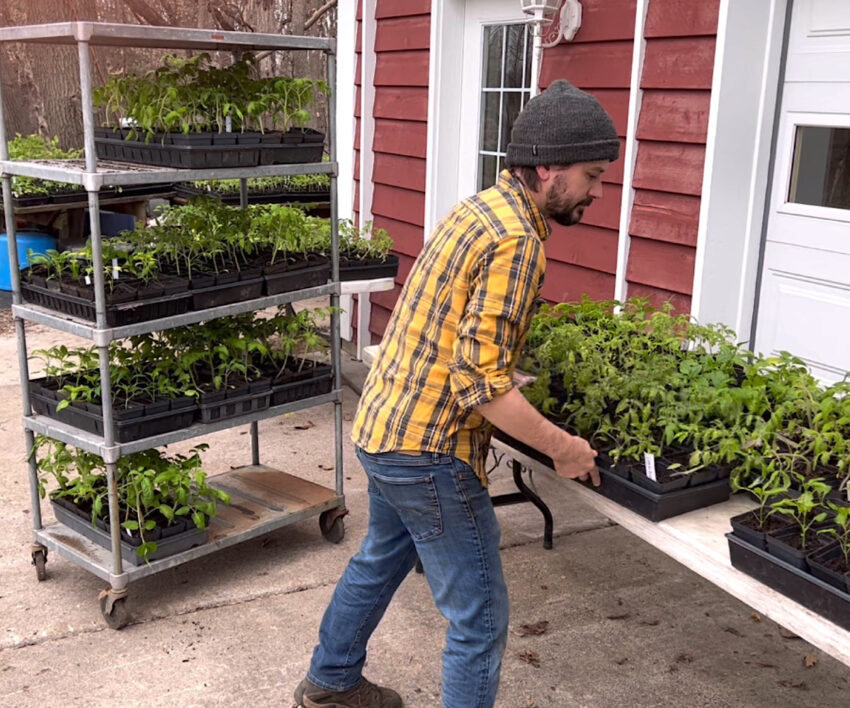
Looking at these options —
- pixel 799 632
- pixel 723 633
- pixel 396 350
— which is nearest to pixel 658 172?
pixel 723 633

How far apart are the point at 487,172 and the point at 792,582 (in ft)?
14.4

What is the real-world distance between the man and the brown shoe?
0.55 m

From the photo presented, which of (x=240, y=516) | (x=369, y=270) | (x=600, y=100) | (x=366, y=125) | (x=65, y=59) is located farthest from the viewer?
(x=65, y=59)

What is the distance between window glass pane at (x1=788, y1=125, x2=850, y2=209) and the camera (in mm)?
3947

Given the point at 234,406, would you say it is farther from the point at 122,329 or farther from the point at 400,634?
the point at 400,634

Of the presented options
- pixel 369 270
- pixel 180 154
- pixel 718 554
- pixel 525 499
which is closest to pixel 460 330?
pixel 718 554

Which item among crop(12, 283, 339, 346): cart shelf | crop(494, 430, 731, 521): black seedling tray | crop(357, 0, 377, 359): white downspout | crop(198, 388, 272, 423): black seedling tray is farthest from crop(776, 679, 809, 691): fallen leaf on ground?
crop(357, 0, 377, 359): white downspout

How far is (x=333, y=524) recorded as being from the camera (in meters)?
4.41

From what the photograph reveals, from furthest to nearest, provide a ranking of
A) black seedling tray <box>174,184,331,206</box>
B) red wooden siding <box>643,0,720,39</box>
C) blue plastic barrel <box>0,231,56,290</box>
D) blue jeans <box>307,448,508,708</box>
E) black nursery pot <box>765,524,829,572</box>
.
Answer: blue plastic barrel <box>0,231,56,290</box> < black seedling tray <box>174,184,331,206</box> < red wooden siding <box>643,0,720,39</box> < blue jeans <box>307,448,508,708</box> < black nursery pot <box>765,524,829,572</box>

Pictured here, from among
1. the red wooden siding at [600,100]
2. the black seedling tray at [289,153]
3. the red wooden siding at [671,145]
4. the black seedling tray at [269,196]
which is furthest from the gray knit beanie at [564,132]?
the black seedling tray at [269,196]

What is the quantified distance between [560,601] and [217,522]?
1.51 metres

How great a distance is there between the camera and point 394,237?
716 centimetres

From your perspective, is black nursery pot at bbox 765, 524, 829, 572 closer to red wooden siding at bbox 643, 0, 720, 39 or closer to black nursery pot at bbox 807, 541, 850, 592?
black nursery pot at bbox 807, 541, 850, 592

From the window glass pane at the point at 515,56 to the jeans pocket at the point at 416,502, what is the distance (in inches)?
153
